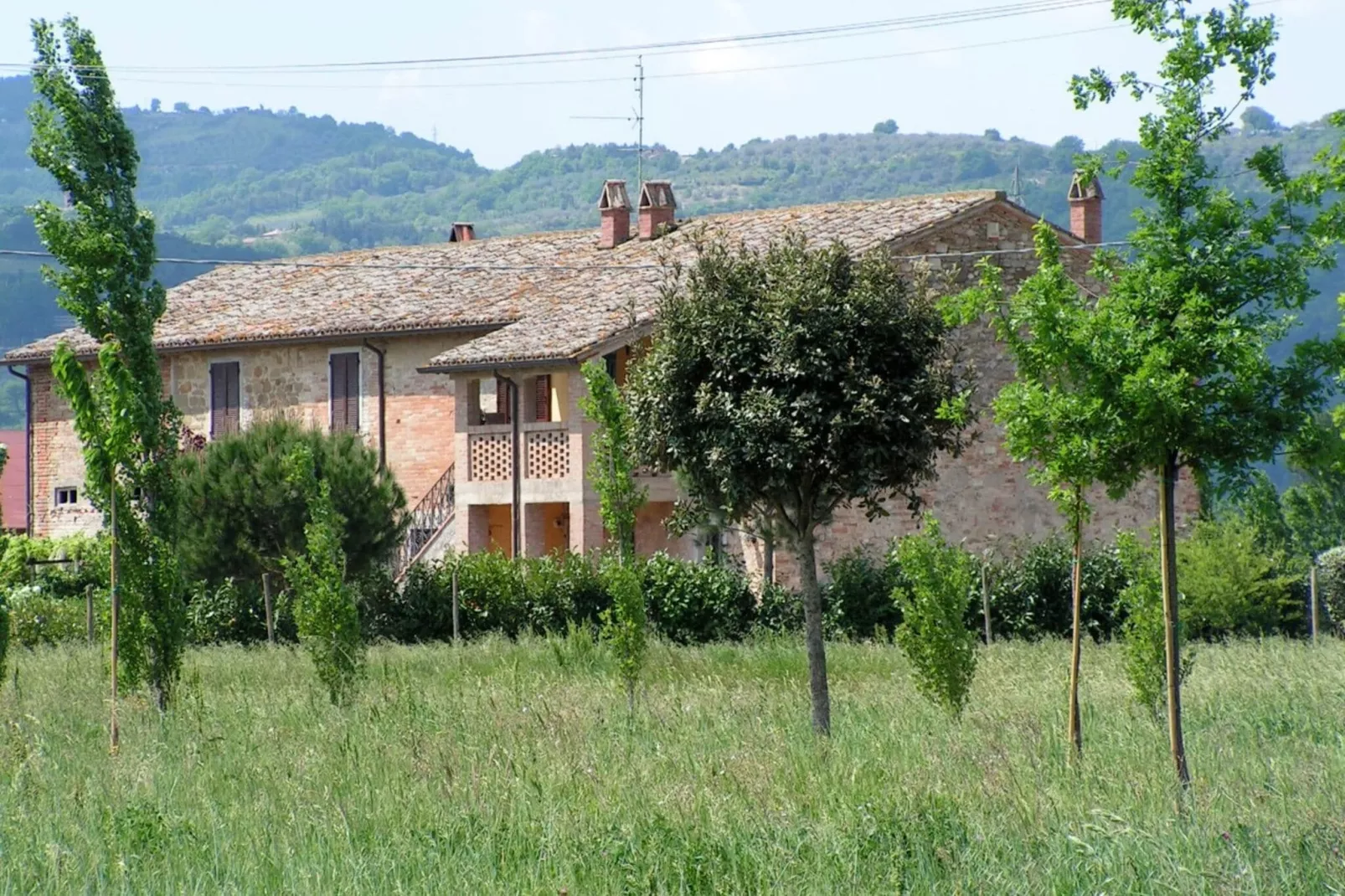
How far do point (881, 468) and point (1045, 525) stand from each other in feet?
56.9

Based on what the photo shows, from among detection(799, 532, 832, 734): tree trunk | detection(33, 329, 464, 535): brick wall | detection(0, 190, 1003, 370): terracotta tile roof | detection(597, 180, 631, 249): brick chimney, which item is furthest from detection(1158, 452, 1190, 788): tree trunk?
detection(597, 180, 631, 249): brick chimney

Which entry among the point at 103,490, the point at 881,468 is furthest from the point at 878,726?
the point at 103,490

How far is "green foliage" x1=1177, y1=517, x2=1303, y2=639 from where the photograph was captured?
26953 millimetres

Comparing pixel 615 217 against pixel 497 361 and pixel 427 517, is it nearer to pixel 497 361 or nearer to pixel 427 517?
pixel 427 517

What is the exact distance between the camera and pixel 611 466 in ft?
60.4

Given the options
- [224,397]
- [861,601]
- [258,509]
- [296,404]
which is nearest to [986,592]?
[861,601]

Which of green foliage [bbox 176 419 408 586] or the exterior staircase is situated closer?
→ green foliage [bbox 176 419 408 586]

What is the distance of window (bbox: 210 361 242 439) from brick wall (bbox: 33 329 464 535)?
0.11 m

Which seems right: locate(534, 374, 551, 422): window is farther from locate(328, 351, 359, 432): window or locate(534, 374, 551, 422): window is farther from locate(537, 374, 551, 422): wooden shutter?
locate(328, 351, 359, 432): window

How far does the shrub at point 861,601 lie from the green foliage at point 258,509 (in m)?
7.17

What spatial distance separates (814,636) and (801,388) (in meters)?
1.98

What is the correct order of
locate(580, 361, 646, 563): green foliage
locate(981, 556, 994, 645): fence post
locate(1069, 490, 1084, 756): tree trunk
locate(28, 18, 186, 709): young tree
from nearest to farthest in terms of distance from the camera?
locate(1069, 490, 1084, 756): tree trunk
locate(28, 18, 186, 709): young tree
locate(580, 361, 646, 563): green foliage
locate(981, 556, 994, 645): fence post

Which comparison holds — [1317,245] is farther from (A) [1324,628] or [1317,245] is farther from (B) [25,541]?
(B) [25,541]

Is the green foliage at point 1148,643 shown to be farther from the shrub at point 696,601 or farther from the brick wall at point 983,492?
the brick wall at point 983,492
